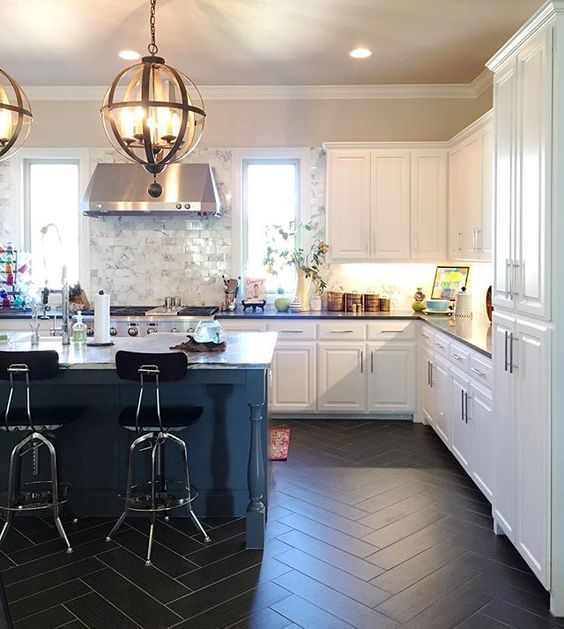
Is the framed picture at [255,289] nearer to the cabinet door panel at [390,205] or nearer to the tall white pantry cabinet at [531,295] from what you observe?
the cabinet door panel at [390,205]

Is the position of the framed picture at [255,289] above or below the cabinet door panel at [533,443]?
above

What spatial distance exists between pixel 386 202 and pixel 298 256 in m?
0.93

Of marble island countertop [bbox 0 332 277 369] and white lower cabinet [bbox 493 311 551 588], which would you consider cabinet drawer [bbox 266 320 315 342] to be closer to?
marble island countertop [bbox 0 332 277 369]

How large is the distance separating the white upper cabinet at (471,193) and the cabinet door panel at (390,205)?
376 mm

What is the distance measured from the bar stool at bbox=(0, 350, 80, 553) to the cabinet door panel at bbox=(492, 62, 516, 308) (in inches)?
84.7

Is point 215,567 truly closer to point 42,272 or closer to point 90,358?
point 90,358

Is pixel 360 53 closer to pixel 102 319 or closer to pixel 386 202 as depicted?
pixel 386 202

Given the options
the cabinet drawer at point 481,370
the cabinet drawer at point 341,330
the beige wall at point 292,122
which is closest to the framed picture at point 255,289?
the cabinet drawer at point 341,330

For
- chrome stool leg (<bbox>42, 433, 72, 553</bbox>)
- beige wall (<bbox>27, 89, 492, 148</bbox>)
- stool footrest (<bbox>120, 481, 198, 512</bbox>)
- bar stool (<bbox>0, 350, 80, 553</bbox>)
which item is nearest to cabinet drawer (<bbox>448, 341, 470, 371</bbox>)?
stool footrest (<bbox>120, 481, 198, 512</bbox>)

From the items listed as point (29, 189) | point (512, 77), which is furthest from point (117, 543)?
point (29, 189)

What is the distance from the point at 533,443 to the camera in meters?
2.80

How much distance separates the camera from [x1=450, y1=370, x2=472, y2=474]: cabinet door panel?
407 cm

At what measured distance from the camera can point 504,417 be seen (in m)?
3.19

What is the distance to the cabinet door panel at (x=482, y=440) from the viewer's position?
11.6 ft
